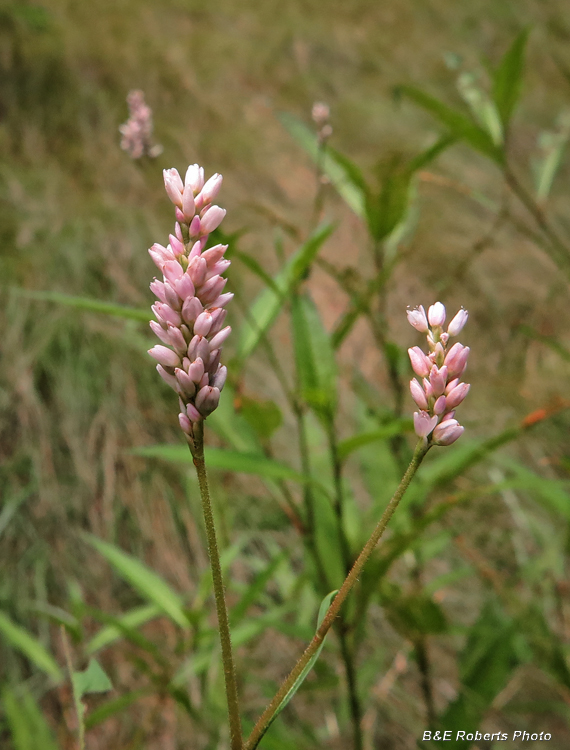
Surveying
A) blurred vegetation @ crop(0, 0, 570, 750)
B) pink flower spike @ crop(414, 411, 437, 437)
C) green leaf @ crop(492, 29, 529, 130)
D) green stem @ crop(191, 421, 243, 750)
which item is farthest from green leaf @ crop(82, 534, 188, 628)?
green leaf @ crop(492, 29, 529, 130)

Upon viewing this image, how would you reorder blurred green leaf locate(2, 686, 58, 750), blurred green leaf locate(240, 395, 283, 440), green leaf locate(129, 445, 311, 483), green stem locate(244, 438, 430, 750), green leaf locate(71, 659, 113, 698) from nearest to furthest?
green stem locate(244, 438, 430, 750), green leaf locate(71, 659, 113, 698), green leaf locate(129, 445, 311, 483), blurred green leaf locate(240, 395, 283, 440), blurred green leaf locate(2, 686, 58, 750)

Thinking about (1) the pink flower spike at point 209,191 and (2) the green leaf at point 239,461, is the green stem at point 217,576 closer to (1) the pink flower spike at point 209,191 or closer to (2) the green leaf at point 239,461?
(1) the pink flower spike at point 209,191

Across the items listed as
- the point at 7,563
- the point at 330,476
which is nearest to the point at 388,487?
the point at 330,476

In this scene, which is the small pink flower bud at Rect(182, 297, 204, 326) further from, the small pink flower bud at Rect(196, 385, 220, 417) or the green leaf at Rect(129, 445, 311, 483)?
the green leaf at Rect(129, 445, 311, 483)

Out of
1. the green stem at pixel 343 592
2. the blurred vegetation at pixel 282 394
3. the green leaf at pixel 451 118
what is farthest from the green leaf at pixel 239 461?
the green leaf at pixel 451 118

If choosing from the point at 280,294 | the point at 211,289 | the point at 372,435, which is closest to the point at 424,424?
the point at 211,289

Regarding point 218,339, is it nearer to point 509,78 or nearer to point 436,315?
point 436,315
